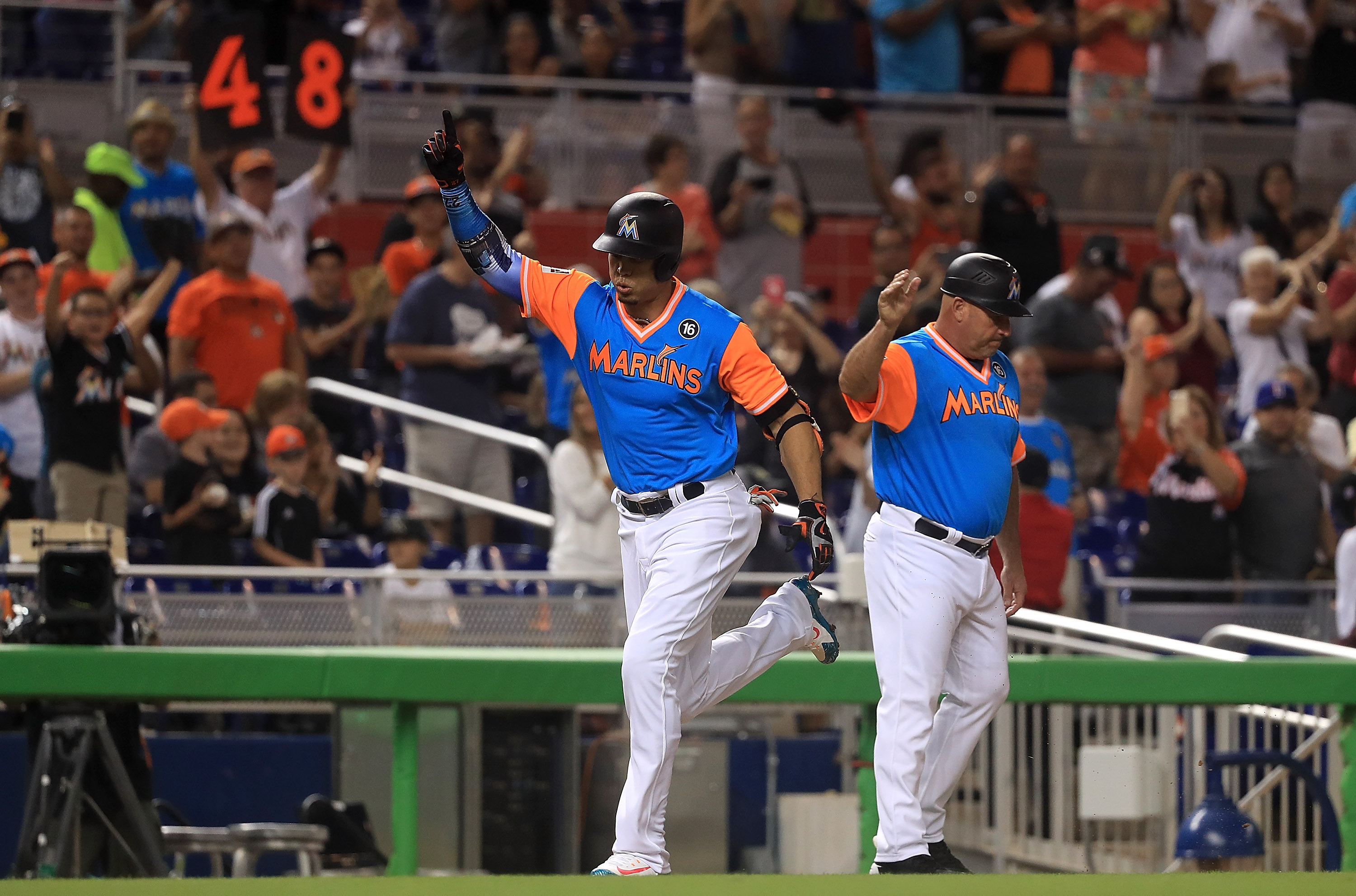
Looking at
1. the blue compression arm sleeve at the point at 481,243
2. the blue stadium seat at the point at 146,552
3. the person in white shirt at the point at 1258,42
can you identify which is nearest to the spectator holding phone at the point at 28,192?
the blue stadium seat at the point at 146,552

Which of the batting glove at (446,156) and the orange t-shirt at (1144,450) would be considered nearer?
the batting glove at (446,156)

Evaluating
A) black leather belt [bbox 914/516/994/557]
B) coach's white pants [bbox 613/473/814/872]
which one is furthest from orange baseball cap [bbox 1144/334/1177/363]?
coach's white pants [bbox 613/473/814/872]

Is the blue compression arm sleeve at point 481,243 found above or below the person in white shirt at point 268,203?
below

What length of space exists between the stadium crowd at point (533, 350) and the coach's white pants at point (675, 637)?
3.15 metres

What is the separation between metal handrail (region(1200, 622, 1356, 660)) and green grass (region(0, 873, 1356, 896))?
3.14m

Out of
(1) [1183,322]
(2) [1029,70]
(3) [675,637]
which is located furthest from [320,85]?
(3) [675,637]

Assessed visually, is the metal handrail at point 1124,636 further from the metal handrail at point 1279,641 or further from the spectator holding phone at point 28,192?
the spectator holding phone at point 28,192

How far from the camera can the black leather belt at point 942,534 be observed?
18.2ft

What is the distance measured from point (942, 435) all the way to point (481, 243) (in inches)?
58.9

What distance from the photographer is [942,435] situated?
221 inches

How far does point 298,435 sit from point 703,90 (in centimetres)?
537

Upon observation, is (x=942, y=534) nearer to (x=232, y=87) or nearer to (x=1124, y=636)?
(x=1124, y=636)

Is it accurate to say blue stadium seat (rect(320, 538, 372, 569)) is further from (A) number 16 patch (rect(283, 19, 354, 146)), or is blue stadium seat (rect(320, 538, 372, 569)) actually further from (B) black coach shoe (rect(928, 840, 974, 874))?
(B) black coach shoe (rect(928, 840, 974, 874))

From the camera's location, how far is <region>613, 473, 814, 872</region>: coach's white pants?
5277mm
